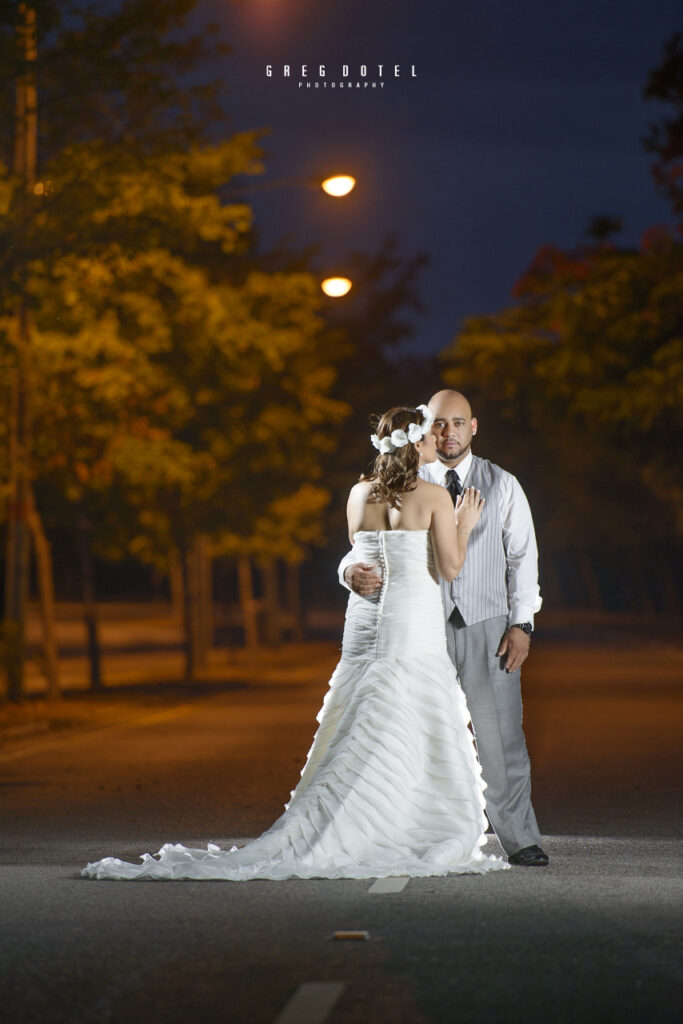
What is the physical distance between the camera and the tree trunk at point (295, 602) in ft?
187

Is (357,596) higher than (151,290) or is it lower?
lower

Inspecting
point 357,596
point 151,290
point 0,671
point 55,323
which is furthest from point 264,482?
point 357,596

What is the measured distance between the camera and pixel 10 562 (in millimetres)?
22812

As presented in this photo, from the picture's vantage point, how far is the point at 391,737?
913cm

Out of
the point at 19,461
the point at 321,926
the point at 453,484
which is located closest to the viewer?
the point at 321,926

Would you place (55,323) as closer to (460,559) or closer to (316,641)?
(460,559)

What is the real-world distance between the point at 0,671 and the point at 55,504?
A: 6.40 meters

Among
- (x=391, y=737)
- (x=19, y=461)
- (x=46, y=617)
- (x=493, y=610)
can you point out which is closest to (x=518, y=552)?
(x=493, y=610)

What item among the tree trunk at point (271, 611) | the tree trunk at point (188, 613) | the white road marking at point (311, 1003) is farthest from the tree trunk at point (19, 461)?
the tree trunk at point (271, 611)

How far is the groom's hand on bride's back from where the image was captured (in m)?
9.49

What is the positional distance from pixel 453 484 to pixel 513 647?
0.93 metres

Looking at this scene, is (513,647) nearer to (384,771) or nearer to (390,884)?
(384,771)

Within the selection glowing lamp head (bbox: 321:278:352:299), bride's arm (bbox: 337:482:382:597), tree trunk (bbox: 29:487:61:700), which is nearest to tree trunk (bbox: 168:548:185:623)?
glowing lamp head (bbox: 321:278:352:299)

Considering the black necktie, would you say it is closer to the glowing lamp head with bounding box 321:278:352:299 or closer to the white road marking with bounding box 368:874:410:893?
the white road marking with bounding box 368:874:410:893
